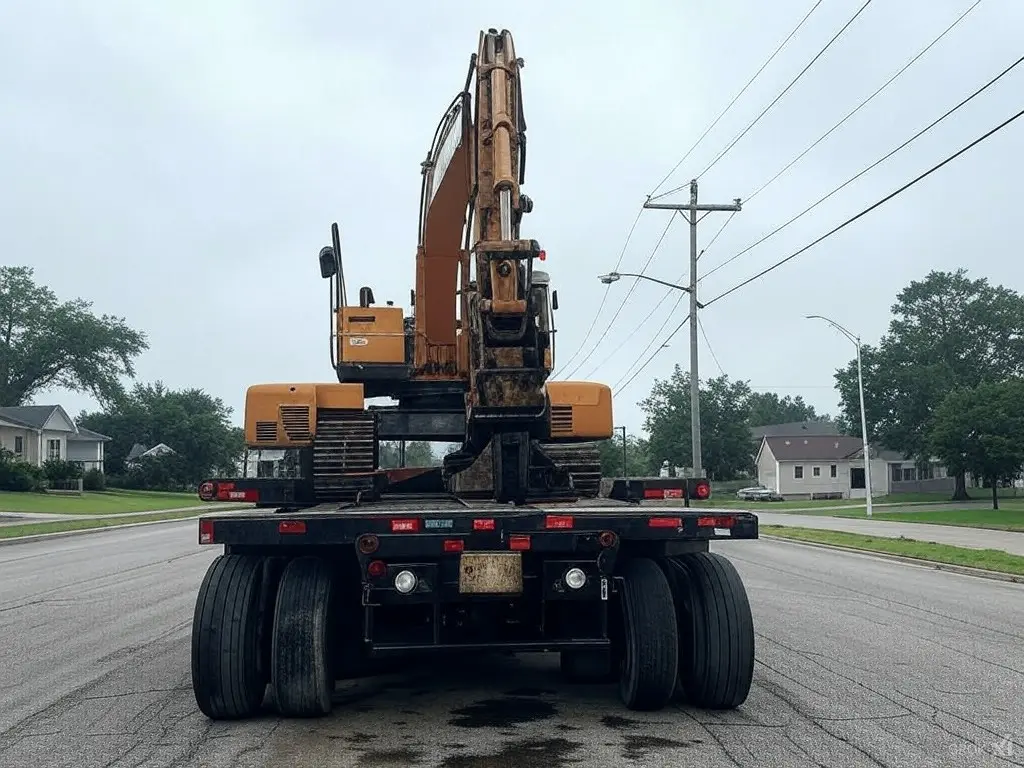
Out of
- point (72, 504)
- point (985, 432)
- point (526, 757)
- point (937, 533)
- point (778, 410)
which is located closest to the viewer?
point (526, 757)

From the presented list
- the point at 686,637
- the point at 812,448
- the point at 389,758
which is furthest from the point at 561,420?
the point at 812,448

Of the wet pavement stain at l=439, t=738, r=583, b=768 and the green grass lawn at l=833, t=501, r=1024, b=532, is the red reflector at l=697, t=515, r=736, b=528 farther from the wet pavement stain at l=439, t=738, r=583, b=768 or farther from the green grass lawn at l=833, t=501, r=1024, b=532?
the green grass lawn at l=833, t=501, r=1024, b=532

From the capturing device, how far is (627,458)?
82.6 m

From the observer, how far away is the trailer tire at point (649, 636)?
6.96 m

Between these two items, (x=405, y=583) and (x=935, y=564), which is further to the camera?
(x=935, y=564)

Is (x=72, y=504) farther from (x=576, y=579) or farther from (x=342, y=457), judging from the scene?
(x=576, y=579)

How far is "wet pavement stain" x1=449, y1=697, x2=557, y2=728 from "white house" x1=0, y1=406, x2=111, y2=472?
61.7 meters

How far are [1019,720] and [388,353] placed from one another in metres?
6.30

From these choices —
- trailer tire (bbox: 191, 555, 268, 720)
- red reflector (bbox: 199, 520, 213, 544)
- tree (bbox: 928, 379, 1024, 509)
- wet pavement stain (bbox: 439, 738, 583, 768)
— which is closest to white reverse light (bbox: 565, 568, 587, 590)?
wet pavement stain (bbox: 439, 738, 583, 768)

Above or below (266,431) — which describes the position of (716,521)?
below

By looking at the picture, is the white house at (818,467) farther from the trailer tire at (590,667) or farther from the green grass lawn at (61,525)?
the trailer tire at (590,667)

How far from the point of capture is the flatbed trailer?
6.67m

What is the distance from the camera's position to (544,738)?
256 inches

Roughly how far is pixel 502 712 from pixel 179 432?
255 ft
